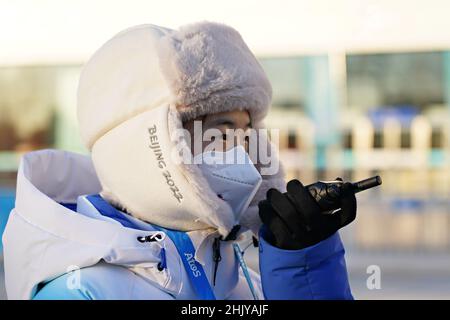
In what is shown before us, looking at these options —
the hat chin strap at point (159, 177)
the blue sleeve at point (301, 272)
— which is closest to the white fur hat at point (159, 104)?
the hat chin strap at point (159, 177)

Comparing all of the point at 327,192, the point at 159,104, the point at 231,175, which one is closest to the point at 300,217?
the point at 327,192

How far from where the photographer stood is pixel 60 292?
5.45 ft

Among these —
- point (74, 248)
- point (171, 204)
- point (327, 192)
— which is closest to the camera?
point (327, 192)

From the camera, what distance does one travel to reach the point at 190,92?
184 cm

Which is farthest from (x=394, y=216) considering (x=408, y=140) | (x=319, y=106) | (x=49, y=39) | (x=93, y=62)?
(x=93, y=62)

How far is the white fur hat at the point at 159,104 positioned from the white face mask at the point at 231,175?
6 cm

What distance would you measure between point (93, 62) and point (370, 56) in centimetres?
664

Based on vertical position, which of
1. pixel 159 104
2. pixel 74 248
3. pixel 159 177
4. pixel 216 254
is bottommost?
pixel 216 254

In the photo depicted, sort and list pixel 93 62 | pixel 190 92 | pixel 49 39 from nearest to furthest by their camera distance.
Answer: pixel 190 92 → pixel 93 62 → pixel 49 39

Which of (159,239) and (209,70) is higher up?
(209,70)

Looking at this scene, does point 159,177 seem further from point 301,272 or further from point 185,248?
point 301,272

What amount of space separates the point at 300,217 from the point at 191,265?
327 mm
